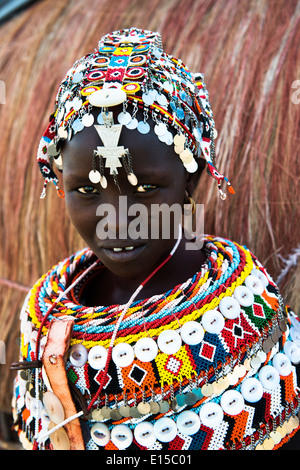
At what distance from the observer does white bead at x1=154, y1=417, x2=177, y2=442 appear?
945 millimetres

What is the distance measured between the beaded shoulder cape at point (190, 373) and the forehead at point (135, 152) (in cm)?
24

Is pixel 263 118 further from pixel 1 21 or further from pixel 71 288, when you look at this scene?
pixel 1 21

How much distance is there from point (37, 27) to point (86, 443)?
5.33 feet

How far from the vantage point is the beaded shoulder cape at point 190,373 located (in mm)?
949

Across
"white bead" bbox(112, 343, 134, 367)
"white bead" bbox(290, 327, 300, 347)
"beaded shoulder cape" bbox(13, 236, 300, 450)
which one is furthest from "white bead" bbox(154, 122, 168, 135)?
"white bead" bbox(290, 327, 300, 347)

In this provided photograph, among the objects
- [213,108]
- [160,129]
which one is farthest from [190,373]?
[213,108]

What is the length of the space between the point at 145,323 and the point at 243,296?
20 centimetres

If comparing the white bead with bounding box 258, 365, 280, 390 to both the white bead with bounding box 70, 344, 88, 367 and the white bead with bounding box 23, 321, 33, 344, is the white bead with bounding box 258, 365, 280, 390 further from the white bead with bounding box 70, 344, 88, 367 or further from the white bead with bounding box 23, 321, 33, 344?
the white bead with bounding box 23, 321, 33, 344

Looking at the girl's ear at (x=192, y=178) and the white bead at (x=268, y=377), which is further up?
the girl's ear at (x=192, y=178)

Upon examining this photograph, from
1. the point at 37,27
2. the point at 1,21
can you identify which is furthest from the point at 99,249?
the point at 1,21

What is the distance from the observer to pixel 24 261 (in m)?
1.84

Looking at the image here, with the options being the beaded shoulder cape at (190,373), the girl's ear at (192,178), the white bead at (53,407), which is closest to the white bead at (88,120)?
the girl's ear at (192,178)

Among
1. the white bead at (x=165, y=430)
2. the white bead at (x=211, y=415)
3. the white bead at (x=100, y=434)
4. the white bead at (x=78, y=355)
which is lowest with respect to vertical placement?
the white bead at (x=100, y=434)

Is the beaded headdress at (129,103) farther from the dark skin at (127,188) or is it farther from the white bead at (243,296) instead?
the white bead at (243,296)
